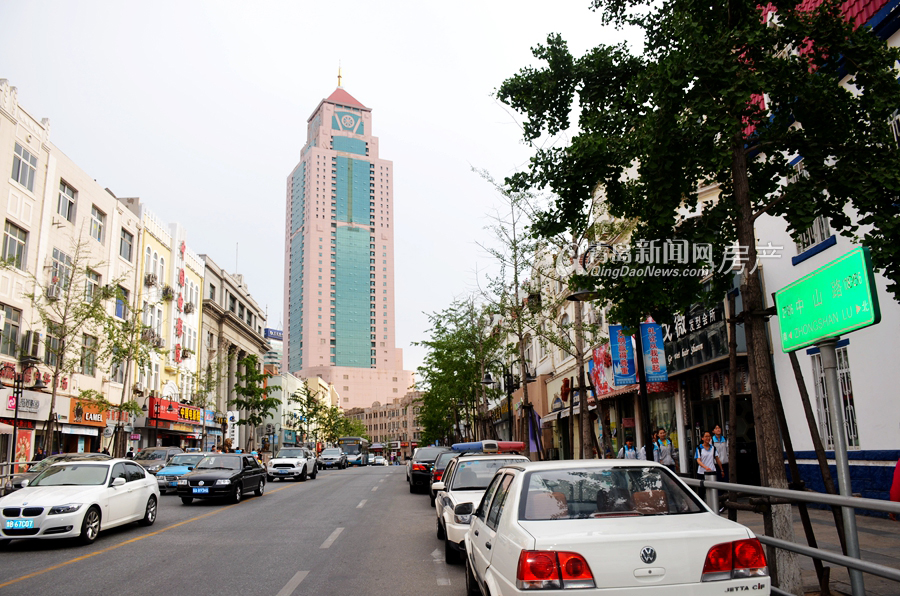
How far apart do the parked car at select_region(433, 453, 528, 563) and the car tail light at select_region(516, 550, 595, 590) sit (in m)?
5.41

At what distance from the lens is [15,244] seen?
28.3m

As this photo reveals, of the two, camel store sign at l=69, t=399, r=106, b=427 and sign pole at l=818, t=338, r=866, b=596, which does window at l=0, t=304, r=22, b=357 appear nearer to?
camel store sign at l=69, t=399, r=106, b=427

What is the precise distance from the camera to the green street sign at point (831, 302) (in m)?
5.61

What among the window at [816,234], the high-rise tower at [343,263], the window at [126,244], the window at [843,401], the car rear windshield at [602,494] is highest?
the high-rise tower at [343,263]

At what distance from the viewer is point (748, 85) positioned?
7.54 meters

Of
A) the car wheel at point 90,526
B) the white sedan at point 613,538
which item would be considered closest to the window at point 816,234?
the white sedan at point 613,538

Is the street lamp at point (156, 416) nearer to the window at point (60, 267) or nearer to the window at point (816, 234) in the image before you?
the window at point (60, 267)

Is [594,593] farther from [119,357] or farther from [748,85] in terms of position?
[119,357]

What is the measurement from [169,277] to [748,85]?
45.2m

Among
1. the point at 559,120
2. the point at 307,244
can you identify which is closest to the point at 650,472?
the point at 559,120

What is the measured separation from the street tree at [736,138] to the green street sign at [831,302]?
0.74 meters

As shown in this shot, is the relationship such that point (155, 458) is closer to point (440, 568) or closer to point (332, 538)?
point (332, 538)

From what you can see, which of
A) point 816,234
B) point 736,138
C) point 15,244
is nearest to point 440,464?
point 816,234

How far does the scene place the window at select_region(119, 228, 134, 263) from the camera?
128 feet
